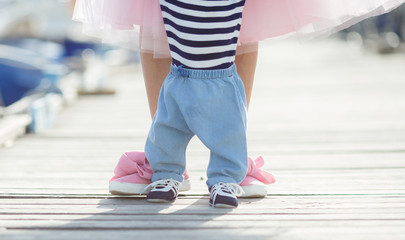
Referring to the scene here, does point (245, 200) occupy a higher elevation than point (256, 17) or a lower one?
lower

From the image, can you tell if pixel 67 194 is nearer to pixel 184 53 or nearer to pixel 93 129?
pixel 184 53

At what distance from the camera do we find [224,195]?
167cm

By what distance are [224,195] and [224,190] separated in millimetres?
24

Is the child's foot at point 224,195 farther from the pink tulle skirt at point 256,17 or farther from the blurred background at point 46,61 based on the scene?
the blurred background at point 46,61

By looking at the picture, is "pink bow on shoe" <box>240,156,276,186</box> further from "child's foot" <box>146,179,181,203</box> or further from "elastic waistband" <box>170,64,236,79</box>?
"elastic waistband" <box>170,64,236,79</box>

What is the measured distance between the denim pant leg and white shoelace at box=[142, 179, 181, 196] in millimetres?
19

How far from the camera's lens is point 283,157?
2.59m

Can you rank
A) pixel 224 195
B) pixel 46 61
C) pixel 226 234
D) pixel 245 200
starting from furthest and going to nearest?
pixel 46 61
pixel 245 200
pixel 224 195
pixel 226 234

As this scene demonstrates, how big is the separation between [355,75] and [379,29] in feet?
40.4

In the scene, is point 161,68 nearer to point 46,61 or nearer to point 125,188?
point 125,188

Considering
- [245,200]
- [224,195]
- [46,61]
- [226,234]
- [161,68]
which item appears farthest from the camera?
[46,61]

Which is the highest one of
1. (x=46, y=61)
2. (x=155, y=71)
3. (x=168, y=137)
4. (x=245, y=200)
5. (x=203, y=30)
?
(x=203, y=30)

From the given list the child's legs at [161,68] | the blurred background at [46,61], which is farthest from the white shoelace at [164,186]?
the blurred background at [46,61]

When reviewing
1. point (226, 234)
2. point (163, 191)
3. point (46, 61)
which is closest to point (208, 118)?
point (163, 191)
